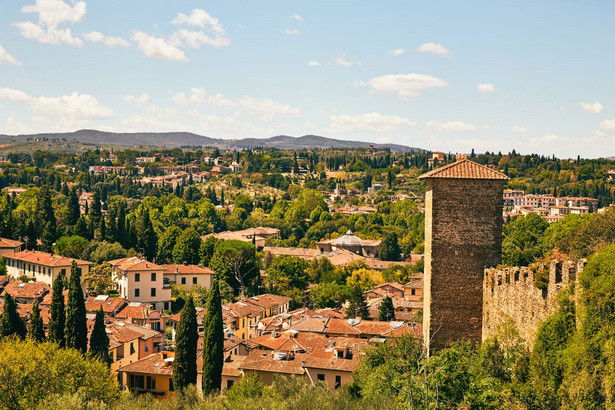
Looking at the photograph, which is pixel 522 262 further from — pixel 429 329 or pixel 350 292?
pixel 429 329

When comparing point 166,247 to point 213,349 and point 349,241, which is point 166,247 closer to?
point 349,241

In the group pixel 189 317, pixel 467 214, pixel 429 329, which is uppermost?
pixel 467 214

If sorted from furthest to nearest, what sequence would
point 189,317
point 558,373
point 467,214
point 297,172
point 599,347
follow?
1. point 297,172
2. point 189,317
3. point 467,214
4. point 558,373
5. point 599,347

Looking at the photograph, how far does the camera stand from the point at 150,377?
119 ft

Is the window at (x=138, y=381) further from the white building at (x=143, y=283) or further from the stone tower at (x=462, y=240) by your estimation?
the white building at (x=143, y=283)

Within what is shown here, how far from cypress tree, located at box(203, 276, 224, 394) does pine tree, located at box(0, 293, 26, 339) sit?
9.71m

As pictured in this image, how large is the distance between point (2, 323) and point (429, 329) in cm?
2410

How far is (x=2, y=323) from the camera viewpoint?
123 ft

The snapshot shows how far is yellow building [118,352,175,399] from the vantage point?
3581 centimetres

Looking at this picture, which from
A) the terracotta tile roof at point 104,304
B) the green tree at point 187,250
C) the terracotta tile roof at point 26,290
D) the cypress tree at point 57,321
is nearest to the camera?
the cypress tree at point 57,321

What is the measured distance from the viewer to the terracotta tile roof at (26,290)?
52.3 meters

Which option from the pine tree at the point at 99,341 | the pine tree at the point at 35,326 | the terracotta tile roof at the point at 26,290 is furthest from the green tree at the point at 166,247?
the pine tree at the point at 99,341

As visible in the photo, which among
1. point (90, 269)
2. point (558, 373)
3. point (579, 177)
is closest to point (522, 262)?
point (90, 269)

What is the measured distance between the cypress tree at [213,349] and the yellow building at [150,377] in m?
2.55
